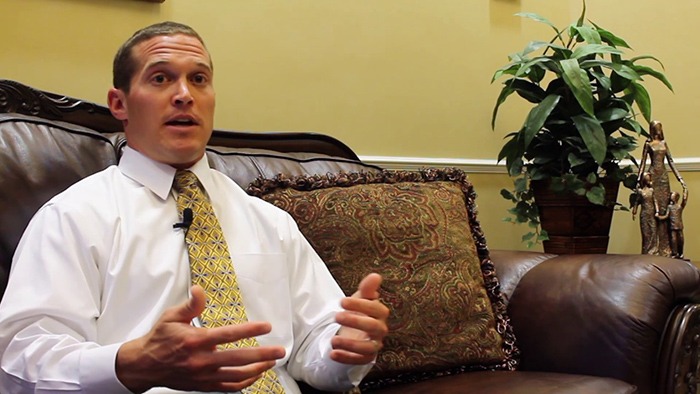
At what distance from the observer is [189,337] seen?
34.0 inches

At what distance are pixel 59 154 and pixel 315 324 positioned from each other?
2.01 feet

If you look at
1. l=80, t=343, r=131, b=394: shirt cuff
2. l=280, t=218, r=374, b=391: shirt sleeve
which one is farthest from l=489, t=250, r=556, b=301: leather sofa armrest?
l=80, t=343, r=131, b=394: shirt cuff

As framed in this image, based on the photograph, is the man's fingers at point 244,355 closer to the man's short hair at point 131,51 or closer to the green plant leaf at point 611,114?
the man's short hair at point 131,51

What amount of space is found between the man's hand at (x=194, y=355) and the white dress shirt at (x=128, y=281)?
0.22 feet

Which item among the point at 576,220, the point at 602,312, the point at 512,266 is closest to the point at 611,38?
the point at 576,220

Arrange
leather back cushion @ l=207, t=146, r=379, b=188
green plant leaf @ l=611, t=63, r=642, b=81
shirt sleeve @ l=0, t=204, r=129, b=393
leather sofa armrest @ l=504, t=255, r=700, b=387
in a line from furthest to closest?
green plant leaf @ l=611, t=63, r=642, b=81, leather back cushion @ l=207, t=146, r=379, b=188, leather sofa armrest @ l=504, t=255, r=700, b=387, shirt sleeve @ l=0, t=204, r=129, b=393

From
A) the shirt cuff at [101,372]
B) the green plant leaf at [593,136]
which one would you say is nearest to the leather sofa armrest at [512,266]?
the green plant leaf at [593,136]

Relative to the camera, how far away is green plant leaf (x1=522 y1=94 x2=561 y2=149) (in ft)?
7.88

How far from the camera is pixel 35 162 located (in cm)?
138

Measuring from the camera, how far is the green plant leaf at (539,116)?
2.40 meters

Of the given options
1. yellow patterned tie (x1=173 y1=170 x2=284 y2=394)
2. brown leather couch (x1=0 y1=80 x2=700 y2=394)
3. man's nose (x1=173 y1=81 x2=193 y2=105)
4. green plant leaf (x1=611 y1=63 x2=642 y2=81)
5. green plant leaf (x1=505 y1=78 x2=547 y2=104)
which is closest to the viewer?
yellow patterned tie (x1=173 y1=170 x2=284 y2=394)

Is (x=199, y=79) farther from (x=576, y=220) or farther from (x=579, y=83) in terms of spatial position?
(x=576, y=220)

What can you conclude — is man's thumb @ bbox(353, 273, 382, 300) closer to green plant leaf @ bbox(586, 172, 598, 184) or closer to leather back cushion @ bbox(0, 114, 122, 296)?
leather back cushion @ bbox(0, 114, 122, 296)

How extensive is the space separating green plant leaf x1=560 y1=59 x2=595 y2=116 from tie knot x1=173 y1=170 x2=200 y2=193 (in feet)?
4.85
